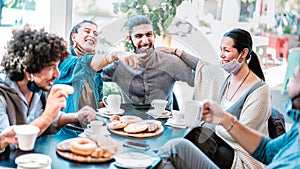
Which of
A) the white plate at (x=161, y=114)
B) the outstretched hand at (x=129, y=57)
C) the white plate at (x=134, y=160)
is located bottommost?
the white plate at (x=134, y=160)

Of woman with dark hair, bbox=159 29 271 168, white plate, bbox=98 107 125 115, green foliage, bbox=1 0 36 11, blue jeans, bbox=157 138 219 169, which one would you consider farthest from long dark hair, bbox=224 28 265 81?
green foliage, bbox=1 0 36 11

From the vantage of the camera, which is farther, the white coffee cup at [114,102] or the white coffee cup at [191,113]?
the white coffee cup at [114,102]

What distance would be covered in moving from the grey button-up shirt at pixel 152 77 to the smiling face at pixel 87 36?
0.16 meters

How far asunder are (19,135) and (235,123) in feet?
2.91

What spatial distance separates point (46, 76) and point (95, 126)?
0.37m

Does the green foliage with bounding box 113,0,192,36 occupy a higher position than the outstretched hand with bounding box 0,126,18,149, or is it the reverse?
the green foliage with bounding box 113,0,192,36

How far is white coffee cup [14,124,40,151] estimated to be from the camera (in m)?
1.34

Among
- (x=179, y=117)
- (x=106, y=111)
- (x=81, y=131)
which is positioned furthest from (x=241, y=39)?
(x=81, y=131)

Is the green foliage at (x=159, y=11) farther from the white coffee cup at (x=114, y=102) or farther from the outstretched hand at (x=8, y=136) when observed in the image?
the outstretched hand at (x=8, y=136)

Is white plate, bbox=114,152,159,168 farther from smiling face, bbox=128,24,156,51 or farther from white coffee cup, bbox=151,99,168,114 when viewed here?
smiling face, bbox=128,24,156,51

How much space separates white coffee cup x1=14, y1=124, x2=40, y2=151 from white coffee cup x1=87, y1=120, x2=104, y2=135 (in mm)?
321

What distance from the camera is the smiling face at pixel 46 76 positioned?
4.75 feet

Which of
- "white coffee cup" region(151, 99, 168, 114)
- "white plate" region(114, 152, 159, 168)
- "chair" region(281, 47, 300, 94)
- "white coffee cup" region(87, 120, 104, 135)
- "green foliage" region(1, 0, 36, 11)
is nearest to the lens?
"white plate" region(114, 152, 159, 168)

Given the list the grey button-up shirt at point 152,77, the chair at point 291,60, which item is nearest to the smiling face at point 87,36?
the grey button-up shirt at point 152,77
